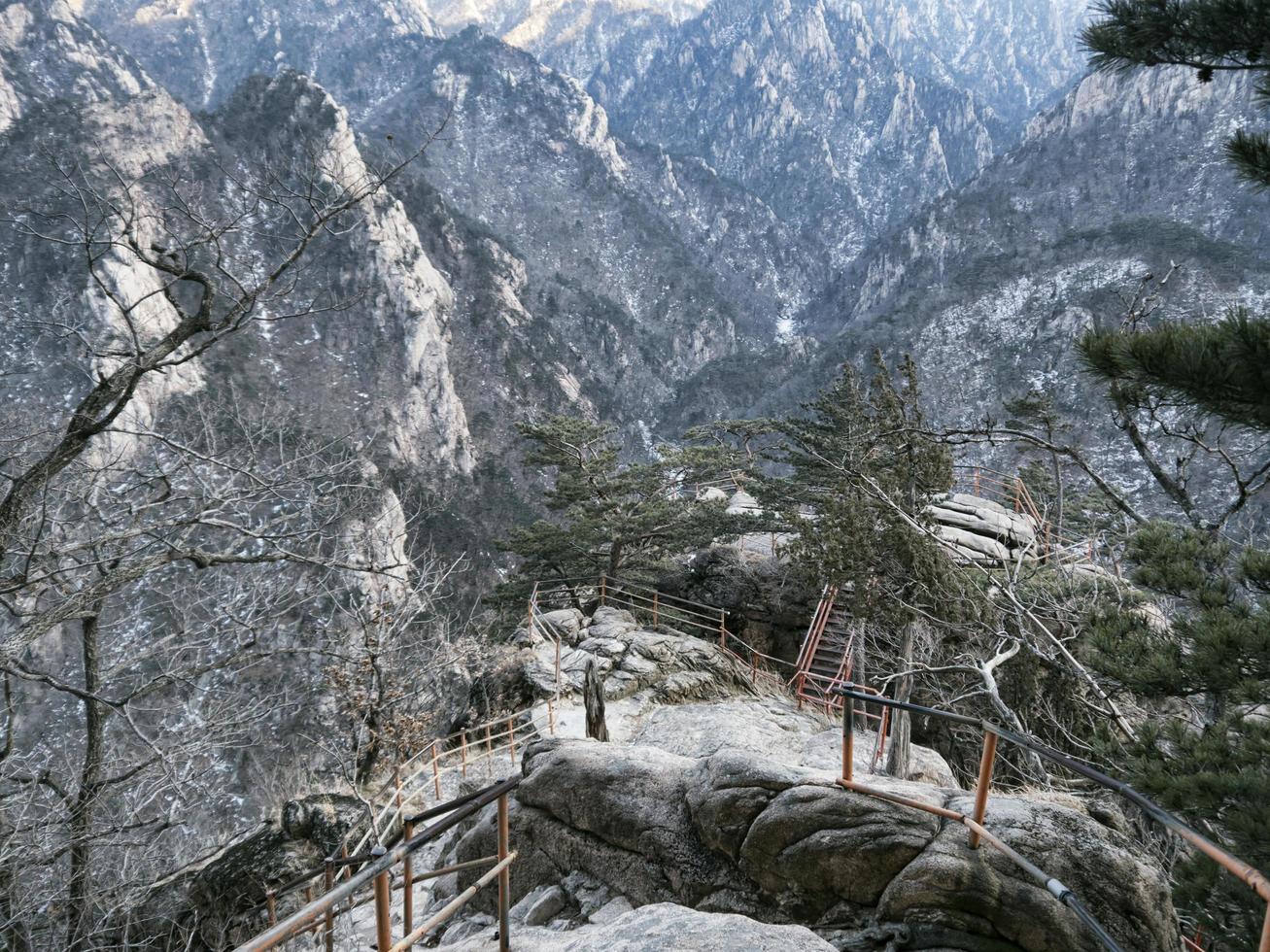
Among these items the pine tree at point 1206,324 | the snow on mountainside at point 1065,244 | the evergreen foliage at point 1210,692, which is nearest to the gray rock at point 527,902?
the evergreen foliage at point 1210,692

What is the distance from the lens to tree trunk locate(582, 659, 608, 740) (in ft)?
29.6

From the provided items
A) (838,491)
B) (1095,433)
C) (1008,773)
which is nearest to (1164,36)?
(838,491)

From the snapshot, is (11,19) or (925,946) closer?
(925,946)

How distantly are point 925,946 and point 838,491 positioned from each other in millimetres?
8856

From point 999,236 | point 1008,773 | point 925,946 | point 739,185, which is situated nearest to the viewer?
point 925,946

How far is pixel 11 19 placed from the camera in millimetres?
85125

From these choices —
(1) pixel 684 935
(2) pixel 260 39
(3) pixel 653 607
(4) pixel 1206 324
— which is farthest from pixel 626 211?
(1) pixel 684 935

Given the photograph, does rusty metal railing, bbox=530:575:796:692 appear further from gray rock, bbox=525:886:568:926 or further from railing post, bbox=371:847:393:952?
railing post, bbox=371:847:393:952

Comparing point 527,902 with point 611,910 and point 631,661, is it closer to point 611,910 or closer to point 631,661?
point 611,910

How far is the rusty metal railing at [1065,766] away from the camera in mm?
1865

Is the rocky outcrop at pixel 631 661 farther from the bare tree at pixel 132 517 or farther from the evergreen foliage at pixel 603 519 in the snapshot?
the bare tree at pixel 132 517

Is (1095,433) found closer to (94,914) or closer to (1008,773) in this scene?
(1008,773)

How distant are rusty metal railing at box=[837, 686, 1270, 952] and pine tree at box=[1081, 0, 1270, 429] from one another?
185 cm

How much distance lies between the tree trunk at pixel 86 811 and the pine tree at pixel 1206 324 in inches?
376
